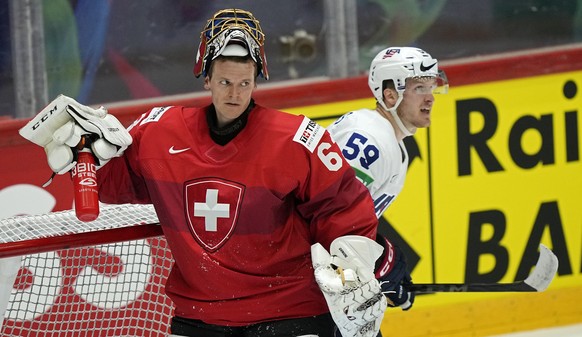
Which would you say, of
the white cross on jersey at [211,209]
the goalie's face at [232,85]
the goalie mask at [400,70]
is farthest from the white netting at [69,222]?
the goalie mask at [400,70]

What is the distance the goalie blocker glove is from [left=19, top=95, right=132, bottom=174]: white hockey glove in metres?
1.10

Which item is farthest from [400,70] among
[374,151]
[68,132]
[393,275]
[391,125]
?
[68,132]

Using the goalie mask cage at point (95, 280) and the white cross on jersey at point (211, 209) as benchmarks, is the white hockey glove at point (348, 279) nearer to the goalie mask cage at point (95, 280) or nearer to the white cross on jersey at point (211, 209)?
the white cross on jersey at point (211, 209)

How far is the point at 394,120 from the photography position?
354 centimetres

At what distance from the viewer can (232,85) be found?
100 inches

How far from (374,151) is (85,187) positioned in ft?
3.21

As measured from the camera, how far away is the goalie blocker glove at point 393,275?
11.4 ft

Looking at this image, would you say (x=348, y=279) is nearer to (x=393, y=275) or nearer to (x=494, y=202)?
(x=393, y=275)

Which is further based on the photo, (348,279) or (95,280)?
(95,280)

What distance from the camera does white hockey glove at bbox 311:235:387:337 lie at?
2514 millimetres

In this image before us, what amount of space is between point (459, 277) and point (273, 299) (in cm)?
219

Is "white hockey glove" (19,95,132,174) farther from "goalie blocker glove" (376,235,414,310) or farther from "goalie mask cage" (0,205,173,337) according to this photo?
"goalie blocker glove" (376,235,414,310)

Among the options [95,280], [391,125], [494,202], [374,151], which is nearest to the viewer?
[95,280]

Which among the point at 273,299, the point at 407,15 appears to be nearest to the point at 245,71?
the point at 273,299
